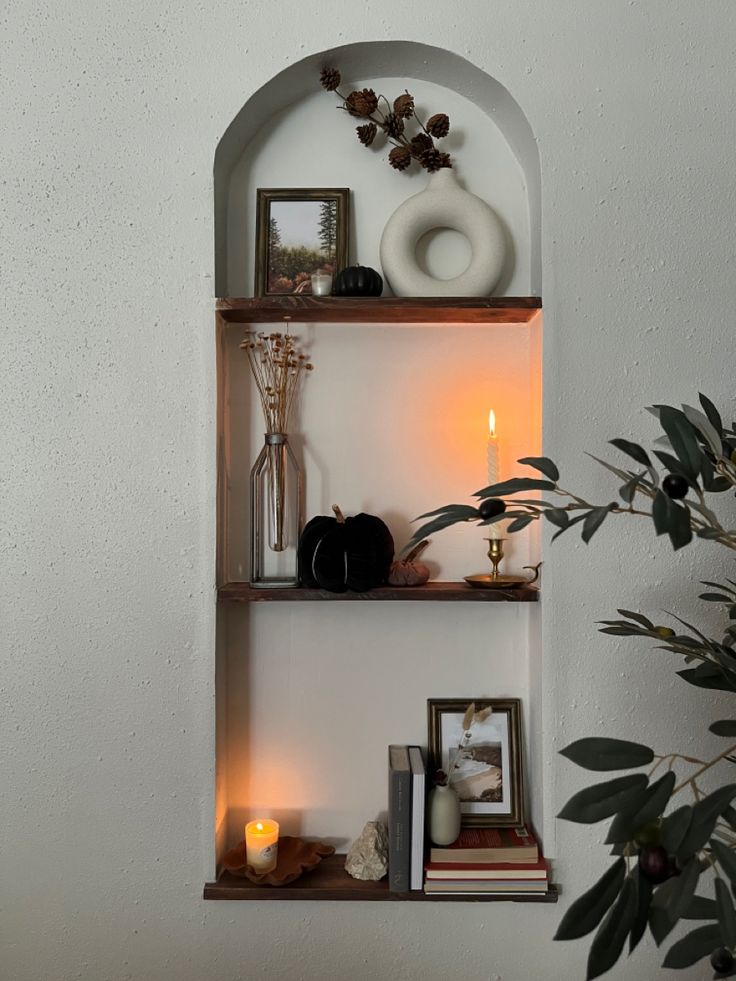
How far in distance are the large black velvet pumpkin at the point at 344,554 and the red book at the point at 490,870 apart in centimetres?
52

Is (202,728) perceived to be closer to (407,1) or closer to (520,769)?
(520,769)

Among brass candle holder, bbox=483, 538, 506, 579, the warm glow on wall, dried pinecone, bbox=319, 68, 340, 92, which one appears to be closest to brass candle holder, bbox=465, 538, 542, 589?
brass candle holder, bbox=483, 538, 506, 579

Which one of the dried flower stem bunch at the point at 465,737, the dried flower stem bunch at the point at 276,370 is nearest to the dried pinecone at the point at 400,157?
the dried flower stem bunch at the point at 276,370

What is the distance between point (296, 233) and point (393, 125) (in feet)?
0.91

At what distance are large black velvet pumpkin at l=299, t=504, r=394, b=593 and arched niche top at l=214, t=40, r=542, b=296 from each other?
0.51 meters

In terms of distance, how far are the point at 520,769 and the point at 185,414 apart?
936 mm

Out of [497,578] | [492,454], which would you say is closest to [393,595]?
[497,578]

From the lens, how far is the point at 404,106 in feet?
5.21

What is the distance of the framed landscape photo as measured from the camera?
5.43 ft

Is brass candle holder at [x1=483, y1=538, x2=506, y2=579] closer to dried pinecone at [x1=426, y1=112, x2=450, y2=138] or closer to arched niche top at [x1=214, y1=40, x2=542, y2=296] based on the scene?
arched niche top at [x1=214, y1=40, x2=542, y2=296]

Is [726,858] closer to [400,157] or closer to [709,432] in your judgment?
[709,432]

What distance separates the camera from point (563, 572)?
4.92 ft

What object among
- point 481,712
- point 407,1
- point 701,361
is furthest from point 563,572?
point 407,1

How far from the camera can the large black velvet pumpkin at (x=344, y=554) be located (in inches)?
59.4
